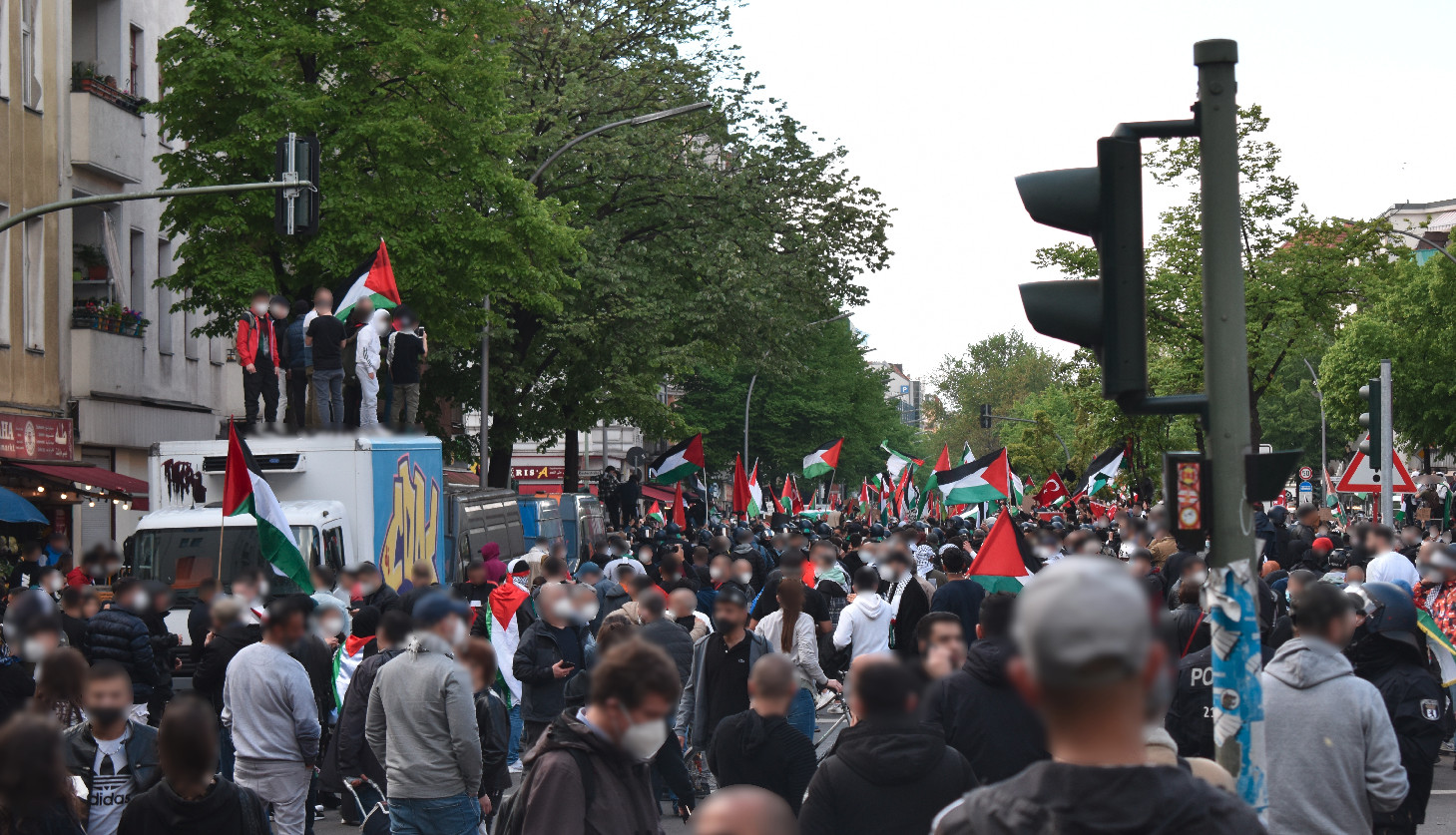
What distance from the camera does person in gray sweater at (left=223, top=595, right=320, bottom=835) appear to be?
887cm

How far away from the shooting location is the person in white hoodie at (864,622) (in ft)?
40.5

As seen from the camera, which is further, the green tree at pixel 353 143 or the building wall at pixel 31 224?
the green tree at pixel 353 143

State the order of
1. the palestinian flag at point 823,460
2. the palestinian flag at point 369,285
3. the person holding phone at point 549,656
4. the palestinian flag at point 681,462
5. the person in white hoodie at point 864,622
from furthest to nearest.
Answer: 1. the palestinian flag at point 823,460
2. the palestinian flag at point 681,462
3. the palestinian flag at point 369,285
4. the person in white hoodie at point 864,622
5. the person holding phone at point 549,656

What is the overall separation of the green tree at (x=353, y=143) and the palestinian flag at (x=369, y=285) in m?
3.43

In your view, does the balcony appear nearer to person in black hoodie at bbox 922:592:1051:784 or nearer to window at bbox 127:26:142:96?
window at bbox 127:26:142:96

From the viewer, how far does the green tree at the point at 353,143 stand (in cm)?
2584

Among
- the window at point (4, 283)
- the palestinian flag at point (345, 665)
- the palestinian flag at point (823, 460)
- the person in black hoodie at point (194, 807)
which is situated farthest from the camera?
the palestinian flag at point (823, 460)

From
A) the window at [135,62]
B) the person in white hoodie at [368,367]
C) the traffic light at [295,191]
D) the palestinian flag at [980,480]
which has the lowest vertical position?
the palestinian flag at [980,480]

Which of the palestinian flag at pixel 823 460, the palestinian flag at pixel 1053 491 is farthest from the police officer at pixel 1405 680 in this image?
the palestinian flag at pixel 1053 491

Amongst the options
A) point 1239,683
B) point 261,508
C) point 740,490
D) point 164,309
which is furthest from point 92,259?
point 1239,683

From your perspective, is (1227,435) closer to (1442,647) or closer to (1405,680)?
(1405,680)

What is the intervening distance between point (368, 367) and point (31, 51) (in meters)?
8.95

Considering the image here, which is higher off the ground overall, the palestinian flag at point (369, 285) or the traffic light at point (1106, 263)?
the palestinian flag at point (369, 285)

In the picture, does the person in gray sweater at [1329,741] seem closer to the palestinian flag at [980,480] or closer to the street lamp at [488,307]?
the palestinian flag at [980,480]
